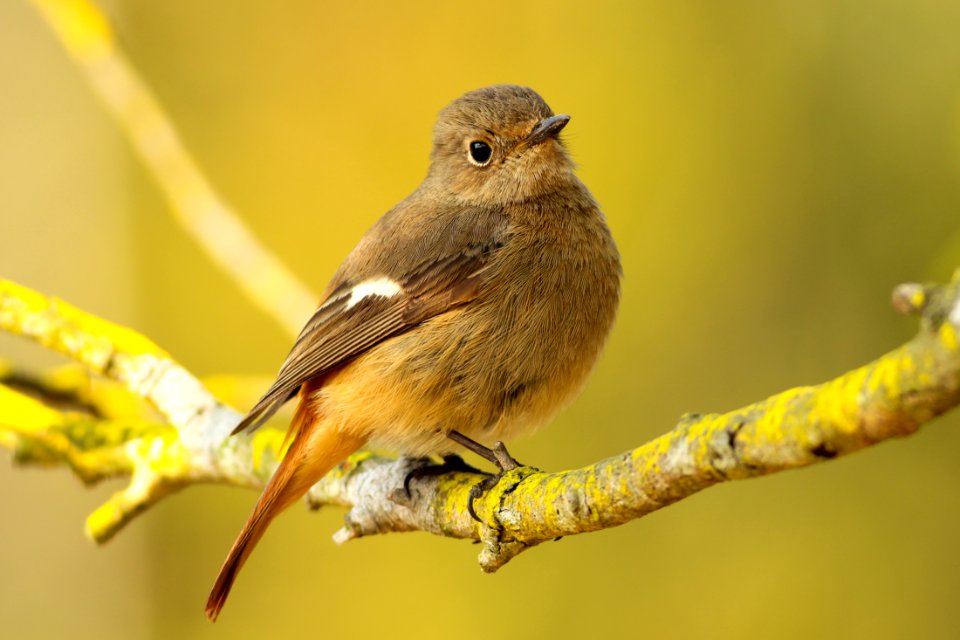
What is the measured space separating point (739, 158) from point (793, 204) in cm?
47

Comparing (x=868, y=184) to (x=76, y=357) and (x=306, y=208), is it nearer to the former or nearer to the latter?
(x=306, y=208)

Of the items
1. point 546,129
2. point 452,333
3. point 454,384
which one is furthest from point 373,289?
point 546,129

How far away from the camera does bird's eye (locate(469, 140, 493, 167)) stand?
12.9ft

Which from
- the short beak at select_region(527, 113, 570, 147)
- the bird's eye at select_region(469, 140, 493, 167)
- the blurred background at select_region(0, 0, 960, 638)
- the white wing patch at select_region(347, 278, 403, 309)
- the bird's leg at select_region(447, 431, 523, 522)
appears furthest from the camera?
the blurred background at select_region(0, 0, 960, 638)

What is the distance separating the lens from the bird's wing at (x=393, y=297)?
348 cm

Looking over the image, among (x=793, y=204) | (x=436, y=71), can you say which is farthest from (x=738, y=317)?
(x=436, y=71)

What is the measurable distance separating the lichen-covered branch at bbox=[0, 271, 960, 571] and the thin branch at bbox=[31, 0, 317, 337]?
664mm

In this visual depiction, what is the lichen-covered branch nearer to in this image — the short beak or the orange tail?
the orange tail

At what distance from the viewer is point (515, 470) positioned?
2660 millimetres

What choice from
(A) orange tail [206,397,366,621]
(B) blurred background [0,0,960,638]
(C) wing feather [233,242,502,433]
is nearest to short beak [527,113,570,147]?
(C) wing feather [233,242,502,433]

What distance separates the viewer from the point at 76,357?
403 cm

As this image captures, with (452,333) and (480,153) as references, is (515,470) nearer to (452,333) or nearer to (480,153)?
(452,333)

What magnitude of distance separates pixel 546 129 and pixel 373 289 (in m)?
0.83

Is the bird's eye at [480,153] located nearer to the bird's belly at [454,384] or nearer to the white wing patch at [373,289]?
the white wing patch at [373,289]
